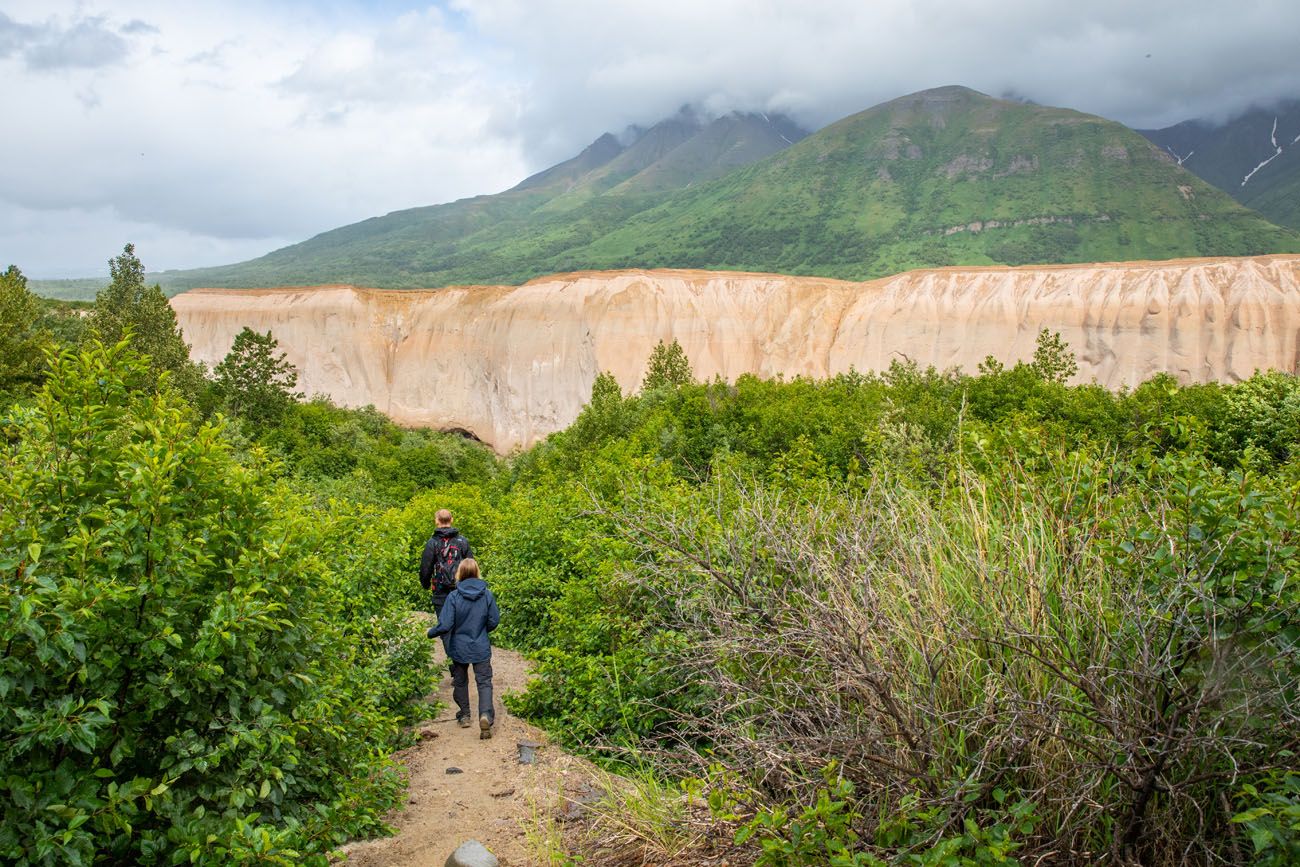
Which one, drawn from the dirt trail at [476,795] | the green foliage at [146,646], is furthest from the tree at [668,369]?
the green foliage at [146,646]

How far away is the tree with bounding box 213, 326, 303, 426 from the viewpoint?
33156mm

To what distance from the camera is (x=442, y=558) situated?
9.40 metres

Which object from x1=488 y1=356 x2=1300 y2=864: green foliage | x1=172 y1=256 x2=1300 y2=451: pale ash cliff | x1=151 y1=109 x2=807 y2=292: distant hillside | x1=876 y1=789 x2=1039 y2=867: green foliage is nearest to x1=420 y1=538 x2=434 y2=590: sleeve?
x1=488 y1=356 x2=1300 y2=864: green foliage

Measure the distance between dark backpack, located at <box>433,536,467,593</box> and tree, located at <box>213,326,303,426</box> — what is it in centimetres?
2665

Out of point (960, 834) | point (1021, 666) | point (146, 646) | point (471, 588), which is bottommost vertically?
point (471, 588)

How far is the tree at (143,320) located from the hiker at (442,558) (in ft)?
71.2

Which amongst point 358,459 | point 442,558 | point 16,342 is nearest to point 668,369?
point 358,459

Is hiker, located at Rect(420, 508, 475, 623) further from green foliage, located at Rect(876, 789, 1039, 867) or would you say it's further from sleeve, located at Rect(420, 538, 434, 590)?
green foliage, located at Rect(876, 789, 1039, 867)

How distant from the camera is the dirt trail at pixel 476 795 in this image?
550cm

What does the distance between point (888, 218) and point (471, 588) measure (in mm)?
128494

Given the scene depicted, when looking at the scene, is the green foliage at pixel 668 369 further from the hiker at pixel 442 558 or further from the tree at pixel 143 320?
the hiker at pixel 442 558

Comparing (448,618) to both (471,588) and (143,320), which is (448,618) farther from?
(143,320)

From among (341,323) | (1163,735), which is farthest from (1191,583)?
(341,323)

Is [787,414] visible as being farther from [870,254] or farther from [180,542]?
[870,254]
